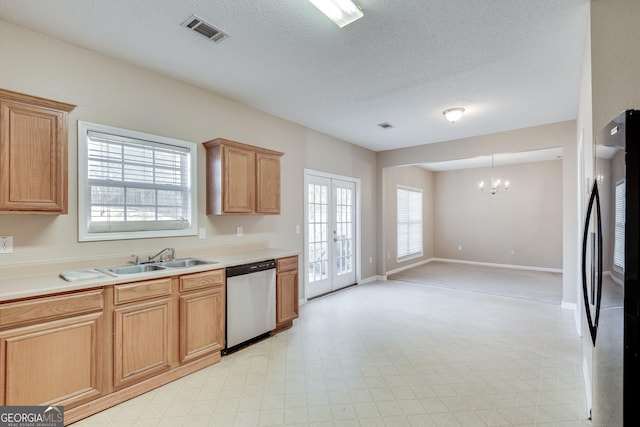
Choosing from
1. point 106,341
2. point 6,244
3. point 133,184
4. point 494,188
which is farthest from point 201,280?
point 494,188

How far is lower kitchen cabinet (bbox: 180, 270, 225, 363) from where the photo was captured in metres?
2.65

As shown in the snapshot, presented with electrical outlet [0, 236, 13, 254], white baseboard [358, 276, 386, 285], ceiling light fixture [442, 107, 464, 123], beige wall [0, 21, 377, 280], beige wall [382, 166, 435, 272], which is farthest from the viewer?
beige wall [382, 166, 435, 272]

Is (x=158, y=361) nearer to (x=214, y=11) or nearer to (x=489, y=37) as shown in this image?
(x=214, y=11)

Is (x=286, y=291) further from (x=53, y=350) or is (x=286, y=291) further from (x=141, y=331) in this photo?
(x=53, y=350)

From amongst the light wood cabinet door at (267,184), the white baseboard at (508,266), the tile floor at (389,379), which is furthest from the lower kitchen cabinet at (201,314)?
the white baseboard at (508,266)

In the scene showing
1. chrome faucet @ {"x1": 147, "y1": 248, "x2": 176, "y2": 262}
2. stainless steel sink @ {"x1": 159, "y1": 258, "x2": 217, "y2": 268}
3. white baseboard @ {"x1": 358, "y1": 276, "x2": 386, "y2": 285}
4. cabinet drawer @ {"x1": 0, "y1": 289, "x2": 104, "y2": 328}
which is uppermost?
chrome faucet @ {"x1": 147, "y1": 248, "x2": 176, "y2": 262}

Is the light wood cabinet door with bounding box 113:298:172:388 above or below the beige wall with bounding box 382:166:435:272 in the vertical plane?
below

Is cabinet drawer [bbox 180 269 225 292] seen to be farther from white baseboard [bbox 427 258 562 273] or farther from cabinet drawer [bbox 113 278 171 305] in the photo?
white baseboard [bbox 427 258 562 273]

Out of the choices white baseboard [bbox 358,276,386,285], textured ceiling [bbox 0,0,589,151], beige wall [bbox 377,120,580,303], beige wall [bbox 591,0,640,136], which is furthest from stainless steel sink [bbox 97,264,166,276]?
beige wall [bbox 377,120,580,303]

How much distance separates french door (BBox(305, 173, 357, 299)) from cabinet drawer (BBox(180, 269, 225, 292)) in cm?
206

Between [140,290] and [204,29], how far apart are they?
2065 millimetres

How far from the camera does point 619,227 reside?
1246mm

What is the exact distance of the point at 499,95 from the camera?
3.53 meters

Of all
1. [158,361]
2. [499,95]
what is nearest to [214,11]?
[158,361]
